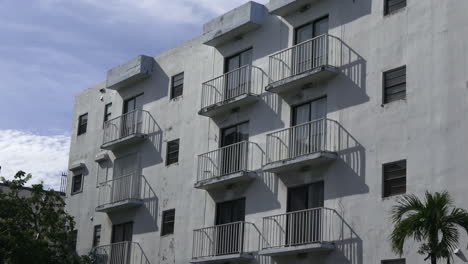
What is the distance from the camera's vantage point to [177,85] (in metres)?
42.3

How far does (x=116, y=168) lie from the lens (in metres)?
45.2

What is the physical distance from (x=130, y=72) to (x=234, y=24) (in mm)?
8511

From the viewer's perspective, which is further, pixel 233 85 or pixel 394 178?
pixel 233 85

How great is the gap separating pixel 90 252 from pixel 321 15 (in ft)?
59.3

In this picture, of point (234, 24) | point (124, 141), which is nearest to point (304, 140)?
point (234, 24)

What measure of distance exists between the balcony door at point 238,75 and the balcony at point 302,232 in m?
6.22

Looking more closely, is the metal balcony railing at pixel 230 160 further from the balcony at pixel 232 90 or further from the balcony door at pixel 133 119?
the balcony door at pixel 133 119

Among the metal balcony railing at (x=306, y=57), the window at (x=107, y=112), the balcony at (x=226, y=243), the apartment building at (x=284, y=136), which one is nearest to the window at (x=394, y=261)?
the apartment building at (x=284, y=136)

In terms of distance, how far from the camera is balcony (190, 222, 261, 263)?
34.7 m

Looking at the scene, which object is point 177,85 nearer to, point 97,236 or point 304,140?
point 97,236

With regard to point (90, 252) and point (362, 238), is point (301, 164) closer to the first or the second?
point (362, 238)

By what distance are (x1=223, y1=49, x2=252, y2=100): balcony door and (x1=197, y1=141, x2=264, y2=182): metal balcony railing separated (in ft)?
7.79

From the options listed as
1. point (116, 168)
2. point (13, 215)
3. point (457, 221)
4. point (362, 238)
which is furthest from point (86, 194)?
point (457, 221)

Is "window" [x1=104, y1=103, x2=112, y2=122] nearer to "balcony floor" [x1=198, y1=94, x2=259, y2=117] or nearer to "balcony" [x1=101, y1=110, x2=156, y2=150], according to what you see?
"balcony" [x1=101, y1=110, x2=156, y2=150]
